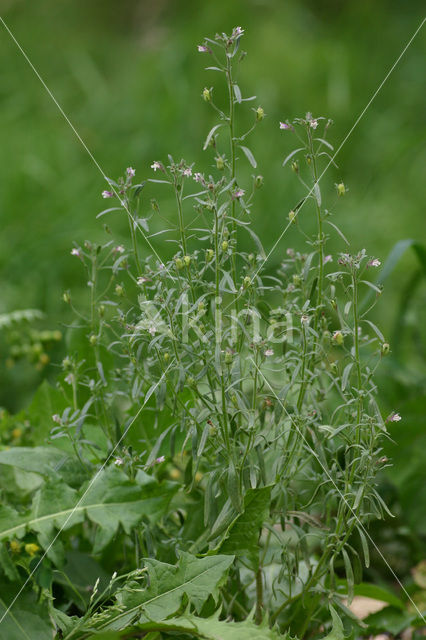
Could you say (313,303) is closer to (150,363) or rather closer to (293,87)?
(150,363)

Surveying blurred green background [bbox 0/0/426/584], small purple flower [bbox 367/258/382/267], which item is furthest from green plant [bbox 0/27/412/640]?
blurred green background [bbox 0/0/426/584]

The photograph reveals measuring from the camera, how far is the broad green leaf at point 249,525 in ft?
2.95

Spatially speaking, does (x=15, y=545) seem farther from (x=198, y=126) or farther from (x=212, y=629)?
(x=198, y=126)

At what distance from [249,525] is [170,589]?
0.12 m

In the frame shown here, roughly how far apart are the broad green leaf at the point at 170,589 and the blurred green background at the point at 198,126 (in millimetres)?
623

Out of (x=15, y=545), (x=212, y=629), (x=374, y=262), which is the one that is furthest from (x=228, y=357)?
(x=15, y=545)

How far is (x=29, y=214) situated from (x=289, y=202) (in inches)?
34.8

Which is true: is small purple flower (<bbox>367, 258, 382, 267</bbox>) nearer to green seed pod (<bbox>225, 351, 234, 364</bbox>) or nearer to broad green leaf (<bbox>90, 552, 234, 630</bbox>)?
green seed pod (<bbox>225, 351, 234, 364</bbox>)

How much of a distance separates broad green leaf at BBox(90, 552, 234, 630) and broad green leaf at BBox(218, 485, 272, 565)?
33 mm

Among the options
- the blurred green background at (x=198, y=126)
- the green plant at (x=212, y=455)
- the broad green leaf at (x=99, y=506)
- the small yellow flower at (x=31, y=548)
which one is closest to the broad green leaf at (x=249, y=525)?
the green plant at (x=212, y=455)

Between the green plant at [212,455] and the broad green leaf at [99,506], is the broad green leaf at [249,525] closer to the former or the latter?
the green plant at [212,455]

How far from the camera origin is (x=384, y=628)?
114cm

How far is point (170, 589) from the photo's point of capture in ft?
2.97

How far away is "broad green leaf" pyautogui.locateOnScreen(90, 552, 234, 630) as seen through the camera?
884 mm
